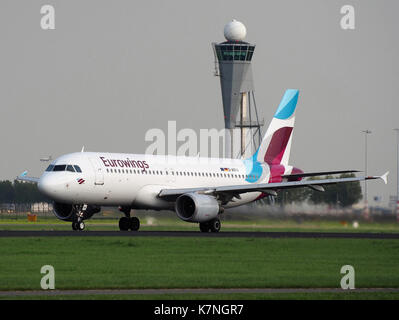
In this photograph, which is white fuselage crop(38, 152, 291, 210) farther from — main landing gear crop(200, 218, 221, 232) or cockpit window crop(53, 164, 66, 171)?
main landing gear crop(200, 218, 221, 232)

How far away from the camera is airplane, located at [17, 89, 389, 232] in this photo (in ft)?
174

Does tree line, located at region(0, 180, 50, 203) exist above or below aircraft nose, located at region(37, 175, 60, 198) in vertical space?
below

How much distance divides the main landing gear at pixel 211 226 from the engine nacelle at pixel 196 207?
0.97 m

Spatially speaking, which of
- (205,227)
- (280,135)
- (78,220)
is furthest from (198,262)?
(280,135)

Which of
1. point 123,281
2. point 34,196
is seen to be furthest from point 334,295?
point 34,196

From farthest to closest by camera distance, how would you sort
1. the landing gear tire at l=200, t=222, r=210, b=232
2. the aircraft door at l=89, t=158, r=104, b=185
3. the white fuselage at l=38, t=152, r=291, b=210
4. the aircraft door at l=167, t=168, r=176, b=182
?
the aircraft door at l=167, t=168, r=176, b=182 < the landing gear tire at l=200, t=222, r=210, b=232 < the aircraft door at l=89, t=158, r=104, b=185 < the white fuselage at l=38, t=152, r=291, b=210

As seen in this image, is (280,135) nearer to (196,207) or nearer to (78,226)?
(196,207)

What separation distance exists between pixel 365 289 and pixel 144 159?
3416 centimetres

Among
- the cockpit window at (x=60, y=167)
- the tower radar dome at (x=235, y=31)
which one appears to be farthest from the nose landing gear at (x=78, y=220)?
the tower radar dome at (x=235, y=31)

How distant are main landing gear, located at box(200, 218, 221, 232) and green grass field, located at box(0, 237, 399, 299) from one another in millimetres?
10884

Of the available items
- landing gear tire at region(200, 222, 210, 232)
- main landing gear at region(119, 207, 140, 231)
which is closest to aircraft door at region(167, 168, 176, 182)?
main landing gear at region(119, 207, 140, 231)

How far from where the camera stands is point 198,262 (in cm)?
3316

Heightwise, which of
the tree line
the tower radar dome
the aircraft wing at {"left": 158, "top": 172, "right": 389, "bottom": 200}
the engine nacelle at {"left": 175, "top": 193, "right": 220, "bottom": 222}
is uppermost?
the tower radar dome

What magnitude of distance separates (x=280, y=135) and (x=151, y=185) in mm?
15939
